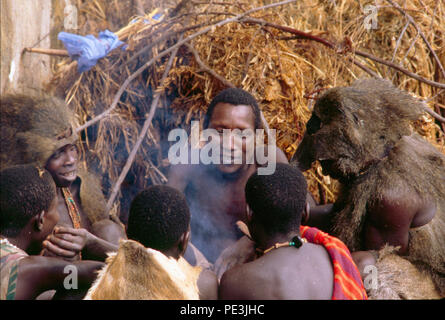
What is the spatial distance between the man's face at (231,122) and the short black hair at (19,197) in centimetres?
127

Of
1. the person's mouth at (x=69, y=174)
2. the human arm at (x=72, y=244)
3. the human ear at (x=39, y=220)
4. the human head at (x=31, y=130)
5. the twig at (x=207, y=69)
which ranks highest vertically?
the twig at (x=207, y=69)

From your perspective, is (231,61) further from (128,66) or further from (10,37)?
(10,37)

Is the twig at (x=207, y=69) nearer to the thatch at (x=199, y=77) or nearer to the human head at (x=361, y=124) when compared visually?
the thatch at (x=199, y=77)

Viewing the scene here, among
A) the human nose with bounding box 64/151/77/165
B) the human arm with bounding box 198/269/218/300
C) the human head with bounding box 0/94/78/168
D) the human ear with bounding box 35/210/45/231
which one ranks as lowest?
Answer: the human arm with bounding box 198/269/218/300

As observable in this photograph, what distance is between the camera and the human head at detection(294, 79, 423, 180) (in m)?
2.62

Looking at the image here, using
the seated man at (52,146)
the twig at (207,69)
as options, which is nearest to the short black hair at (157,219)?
the seated man at (52,146)

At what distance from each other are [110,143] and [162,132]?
509 mm

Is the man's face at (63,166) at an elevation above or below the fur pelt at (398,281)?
above

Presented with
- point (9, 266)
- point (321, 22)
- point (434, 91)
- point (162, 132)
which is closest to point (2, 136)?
point (9, 266)

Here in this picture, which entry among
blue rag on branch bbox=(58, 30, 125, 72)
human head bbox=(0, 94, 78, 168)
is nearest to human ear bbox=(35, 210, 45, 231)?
human head bbox=(0, 94, 78, 168)

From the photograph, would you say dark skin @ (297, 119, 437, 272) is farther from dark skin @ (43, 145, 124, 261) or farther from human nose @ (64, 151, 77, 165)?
Result: human nose @ (64, 151, 77, 165)

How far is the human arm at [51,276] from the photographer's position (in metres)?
1.96

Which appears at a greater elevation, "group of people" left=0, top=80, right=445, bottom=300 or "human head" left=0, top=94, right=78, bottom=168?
"human head" left=0, top=94, right=78, bottom=168

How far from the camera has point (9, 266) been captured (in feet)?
6.29
